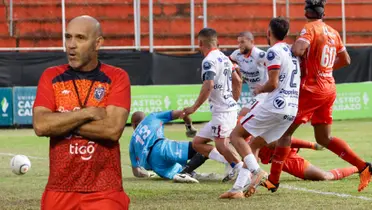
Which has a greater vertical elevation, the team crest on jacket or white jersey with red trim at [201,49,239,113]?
the team crest on jacket

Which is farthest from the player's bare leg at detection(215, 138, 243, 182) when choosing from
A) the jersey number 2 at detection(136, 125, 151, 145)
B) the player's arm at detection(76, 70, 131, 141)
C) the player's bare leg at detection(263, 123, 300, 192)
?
the player's arm at detection(76, 70, 131, 141)

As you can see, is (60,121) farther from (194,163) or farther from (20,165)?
(194,163)

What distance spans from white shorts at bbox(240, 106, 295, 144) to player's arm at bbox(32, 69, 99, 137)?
4.70m

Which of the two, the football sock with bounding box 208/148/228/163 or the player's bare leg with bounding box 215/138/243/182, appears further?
the football sock with bounding box 208/148/228/163

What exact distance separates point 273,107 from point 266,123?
0.19 m

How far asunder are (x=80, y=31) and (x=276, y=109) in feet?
15.8

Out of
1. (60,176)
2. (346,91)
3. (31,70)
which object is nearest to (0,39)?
(31,70)

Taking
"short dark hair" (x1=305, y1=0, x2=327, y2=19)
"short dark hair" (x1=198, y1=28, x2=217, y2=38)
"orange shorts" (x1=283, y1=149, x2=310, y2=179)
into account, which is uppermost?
"short dark hair" (x1=305, y1=0, x2=327, y2=19)

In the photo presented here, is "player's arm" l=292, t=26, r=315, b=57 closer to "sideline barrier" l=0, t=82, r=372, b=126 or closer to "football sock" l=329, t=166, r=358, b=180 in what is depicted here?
"football sock" l=329, t=166, r=358, b=180

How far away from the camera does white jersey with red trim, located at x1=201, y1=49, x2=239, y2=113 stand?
11.8 m

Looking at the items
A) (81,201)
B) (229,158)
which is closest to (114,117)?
(81,201)

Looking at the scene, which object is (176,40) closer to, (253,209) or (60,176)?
(253,209)

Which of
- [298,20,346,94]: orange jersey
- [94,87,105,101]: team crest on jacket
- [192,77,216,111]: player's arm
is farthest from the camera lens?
[192,77,216,111]: player's arm

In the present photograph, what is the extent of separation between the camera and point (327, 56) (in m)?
10.5
